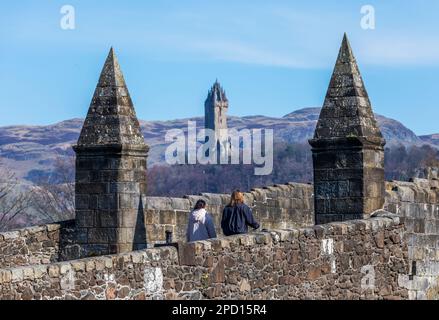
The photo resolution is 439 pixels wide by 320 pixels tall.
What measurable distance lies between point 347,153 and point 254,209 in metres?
2.88

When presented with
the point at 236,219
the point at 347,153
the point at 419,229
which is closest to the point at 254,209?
the point at 419,229

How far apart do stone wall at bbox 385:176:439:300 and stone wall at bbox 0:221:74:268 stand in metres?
4.28

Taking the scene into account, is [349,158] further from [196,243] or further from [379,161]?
[196,243]

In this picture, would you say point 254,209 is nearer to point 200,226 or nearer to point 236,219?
point 236,219

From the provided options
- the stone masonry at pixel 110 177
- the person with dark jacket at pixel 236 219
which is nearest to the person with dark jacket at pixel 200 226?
the person with dark jacket at pixel 236 219

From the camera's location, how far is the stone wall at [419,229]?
71.1 ft

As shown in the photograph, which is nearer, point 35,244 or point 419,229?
point 35,244

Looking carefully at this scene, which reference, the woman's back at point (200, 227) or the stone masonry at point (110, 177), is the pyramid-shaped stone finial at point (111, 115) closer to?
the stone masonry at point (110, 177)

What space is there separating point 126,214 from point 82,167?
0.88 meters

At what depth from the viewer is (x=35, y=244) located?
21047 mm

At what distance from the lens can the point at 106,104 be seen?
2134cm

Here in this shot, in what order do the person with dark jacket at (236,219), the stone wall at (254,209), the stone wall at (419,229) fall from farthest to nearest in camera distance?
the stone wall at (419,229), the stone wall at (254,209), the person with dark jacket at (236,219)

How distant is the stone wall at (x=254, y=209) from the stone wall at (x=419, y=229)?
1.92 metres
